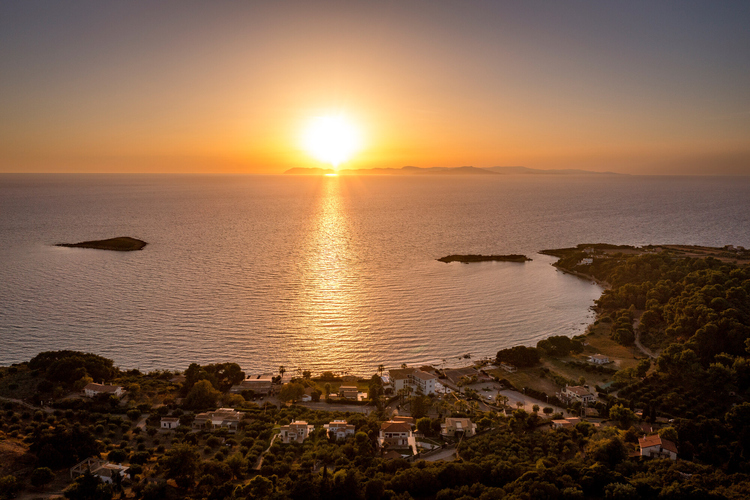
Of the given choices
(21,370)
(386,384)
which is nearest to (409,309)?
(386,384)

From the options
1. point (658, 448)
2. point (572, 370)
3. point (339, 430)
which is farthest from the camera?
point (572, 370)

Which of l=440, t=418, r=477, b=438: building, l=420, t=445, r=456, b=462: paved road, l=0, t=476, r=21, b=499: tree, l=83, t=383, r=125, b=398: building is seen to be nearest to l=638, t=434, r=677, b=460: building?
l=440, t=418, r=477, b=438: building

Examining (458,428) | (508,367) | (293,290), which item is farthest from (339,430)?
(293,290)

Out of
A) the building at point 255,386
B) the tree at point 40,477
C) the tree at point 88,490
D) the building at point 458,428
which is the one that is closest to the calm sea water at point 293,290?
the building at point 255,386

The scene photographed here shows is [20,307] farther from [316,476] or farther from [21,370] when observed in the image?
[316,476]

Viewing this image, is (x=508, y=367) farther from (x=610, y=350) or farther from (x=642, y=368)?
(x=610, y=350)

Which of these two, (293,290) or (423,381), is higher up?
(293,290)
